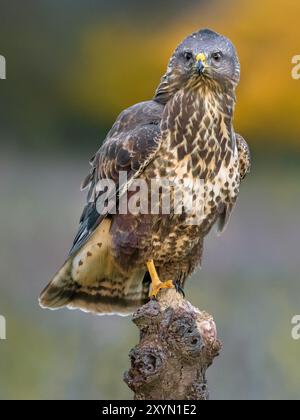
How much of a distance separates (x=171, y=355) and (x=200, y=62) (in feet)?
4.06

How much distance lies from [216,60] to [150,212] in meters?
0.67

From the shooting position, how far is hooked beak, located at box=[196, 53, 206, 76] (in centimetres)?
475

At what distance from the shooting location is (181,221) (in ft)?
16.1

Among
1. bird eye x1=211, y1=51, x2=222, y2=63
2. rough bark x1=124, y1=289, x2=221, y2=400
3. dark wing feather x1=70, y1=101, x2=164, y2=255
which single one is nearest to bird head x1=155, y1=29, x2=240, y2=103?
bird eye x1=211, y1=51, x2=222, y2=63

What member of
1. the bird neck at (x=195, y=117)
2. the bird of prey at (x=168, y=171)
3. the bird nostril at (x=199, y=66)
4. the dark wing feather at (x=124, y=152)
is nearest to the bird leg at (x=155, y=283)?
the bird of prey at (x=168, y=171)

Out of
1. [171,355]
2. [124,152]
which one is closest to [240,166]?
[124,152]

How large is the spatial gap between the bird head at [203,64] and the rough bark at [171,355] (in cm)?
108

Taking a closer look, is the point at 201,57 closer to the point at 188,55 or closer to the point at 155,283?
the point at 188,55

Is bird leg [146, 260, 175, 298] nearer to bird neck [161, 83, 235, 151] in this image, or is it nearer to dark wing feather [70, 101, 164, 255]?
dark wing feather [70, 101, 164, 255]

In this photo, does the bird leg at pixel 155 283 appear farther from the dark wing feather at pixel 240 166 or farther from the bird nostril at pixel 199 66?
the bird nostril at pixel 199 66

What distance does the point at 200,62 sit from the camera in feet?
15.6

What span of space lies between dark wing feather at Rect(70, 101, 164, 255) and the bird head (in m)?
0.14

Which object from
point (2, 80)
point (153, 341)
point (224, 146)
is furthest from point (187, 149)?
point (2, 80)

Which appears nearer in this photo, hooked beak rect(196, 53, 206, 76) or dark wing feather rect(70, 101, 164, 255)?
hooked beak rect(196, 53, 206, 76)
